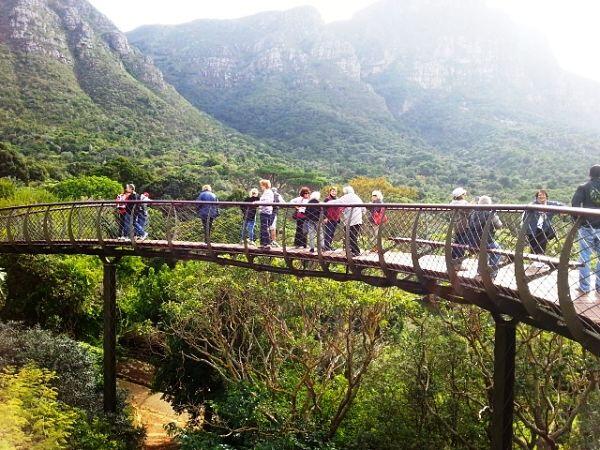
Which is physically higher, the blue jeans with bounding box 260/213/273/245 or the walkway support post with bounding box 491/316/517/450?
the blue jeans with bounding box 260/213/273/245

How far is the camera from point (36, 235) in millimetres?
12812

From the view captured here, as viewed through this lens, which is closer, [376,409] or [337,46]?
[376,409]

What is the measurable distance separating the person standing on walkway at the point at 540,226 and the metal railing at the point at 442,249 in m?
0.02

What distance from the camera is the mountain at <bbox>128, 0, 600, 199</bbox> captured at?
68.1m

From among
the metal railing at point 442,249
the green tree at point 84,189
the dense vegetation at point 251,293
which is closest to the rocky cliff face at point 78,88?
the dense vegetation at point 251,293

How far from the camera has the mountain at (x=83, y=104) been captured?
48.8 metres

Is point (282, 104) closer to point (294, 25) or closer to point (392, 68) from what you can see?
point (392, 68)

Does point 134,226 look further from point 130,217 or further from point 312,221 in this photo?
point 312,221

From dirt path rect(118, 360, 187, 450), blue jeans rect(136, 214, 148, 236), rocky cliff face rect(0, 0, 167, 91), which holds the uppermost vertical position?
rocky cliff face rect(0, 0, 167, 91)

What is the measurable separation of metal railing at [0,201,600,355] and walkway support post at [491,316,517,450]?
488mm

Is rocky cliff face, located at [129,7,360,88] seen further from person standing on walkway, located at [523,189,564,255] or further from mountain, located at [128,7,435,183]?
person standing on walkway, located at [523,189,564,255]

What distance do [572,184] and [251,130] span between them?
46.1m

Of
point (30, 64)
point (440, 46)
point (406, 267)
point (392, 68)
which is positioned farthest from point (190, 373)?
point (440, 46)

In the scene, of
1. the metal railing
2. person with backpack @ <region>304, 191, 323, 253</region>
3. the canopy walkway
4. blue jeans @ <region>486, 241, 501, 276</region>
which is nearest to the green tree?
the metal railing
